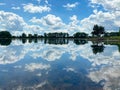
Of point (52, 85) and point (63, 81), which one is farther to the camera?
point (63, 81)

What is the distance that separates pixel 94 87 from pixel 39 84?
3780 mm

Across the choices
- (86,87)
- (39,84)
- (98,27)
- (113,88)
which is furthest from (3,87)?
(98,27)

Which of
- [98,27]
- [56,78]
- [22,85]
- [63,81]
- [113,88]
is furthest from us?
[98,27]

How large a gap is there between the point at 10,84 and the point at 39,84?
198cm

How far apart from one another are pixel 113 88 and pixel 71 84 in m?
3.30

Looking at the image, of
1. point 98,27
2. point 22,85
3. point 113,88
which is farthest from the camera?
point 98,27

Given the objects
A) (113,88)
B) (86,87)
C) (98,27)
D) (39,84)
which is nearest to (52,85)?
(39,84)

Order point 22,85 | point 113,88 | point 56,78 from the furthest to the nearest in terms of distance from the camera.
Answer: point 56,78
point 22,85
point 113,88

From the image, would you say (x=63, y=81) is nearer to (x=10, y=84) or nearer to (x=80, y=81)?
(x=80, y=81)

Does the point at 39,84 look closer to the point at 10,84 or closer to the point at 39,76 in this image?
the point at 10,84

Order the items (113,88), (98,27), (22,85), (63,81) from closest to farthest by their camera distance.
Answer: (113,88)
(22,85)
(63,81)
(98,27)

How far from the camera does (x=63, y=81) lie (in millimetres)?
21109

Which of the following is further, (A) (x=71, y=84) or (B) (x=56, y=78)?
(B) (x=56, y=78)

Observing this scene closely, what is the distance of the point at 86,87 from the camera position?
18.7m
